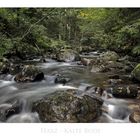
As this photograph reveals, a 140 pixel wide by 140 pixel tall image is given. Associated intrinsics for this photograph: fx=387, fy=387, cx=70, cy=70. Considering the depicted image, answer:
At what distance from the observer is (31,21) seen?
2676 millimetres

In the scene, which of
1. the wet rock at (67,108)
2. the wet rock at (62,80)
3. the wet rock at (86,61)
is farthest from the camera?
the wet rock at (86,61)

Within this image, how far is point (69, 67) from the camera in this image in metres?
2.81

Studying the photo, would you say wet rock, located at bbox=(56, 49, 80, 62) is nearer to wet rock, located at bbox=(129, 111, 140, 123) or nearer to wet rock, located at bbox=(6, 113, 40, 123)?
wet rock, located at bbox=(6, 113, 40, 123)

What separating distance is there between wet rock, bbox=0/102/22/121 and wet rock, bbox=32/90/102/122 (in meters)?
0.11

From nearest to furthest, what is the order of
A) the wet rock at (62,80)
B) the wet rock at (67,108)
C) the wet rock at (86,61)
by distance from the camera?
1. the wet rock at (67,108)
2. the wet rock at (62,80)
3. the wet rock at (86,61)

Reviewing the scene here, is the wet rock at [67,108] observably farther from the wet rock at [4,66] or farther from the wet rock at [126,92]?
the wet rock at [4,66]

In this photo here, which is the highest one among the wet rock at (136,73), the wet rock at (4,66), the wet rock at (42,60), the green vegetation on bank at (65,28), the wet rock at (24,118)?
the green vegetation on bank at (65,28)

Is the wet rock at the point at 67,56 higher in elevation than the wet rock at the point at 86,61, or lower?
higher

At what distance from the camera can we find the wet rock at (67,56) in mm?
2673

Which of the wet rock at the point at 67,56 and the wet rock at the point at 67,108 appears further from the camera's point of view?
the wet rock at the point at 67,56

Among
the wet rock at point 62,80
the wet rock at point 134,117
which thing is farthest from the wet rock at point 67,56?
the wet rock at point 134,117

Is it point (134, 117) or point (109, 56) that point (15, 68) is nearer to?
point (109, 56)

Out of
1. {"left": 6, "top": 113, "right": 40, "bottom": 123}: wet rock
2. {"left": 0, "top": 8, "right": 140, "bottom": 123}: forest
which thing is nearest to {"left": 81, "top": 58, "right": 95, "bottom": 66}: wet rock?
{"left": 0, "top": 8, "right": 140, "bottom": 123}: forest
